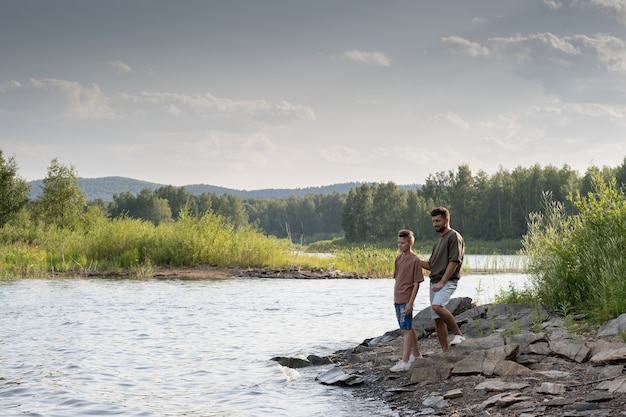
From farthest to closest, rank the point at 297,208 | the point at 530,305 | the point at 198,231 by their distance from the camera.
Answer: the point at 297,208, the point at 198,231, the point at 530,305

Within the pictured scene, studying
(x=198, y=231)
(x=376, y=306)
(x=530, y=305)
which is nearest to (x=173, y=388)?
(x=530, y=305)

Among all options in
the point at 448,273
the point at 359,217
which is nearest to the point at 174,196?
the point at 359,217

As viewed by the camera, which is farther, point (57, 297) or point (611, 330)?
point (57, 297)

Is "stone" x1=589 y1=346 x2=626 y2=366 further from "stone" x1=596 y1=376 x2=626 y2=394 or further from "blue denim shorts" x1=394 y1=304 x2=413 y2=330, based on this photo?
"blue denim shorts" x1=394 y1=304 x2=413 y2=330

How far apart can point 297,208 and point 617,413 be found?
631 feet

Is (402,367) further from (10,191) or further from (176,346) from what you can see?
(10,191)

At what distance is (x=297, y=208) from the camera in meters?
199

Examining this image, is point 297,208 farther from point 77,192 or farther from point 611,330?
point 611,330

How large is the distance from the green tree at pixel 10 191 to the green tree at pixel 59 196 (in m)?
2.08

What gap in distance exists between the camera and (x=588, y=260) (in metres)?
13.2

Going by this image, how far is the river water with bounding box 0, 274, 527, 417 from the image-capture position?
9797 millimetres

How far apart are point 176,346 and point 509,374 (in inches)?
323

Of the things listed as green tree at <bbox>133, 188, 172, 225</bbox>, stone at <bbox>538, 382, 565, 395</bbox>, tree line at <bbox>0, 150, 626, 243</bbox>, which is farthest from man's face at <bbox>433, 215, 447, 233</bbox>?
green tree at <bbox>133, 188, 172, 225</bbox>

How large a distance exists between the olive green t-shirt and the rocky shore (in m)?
1.27
